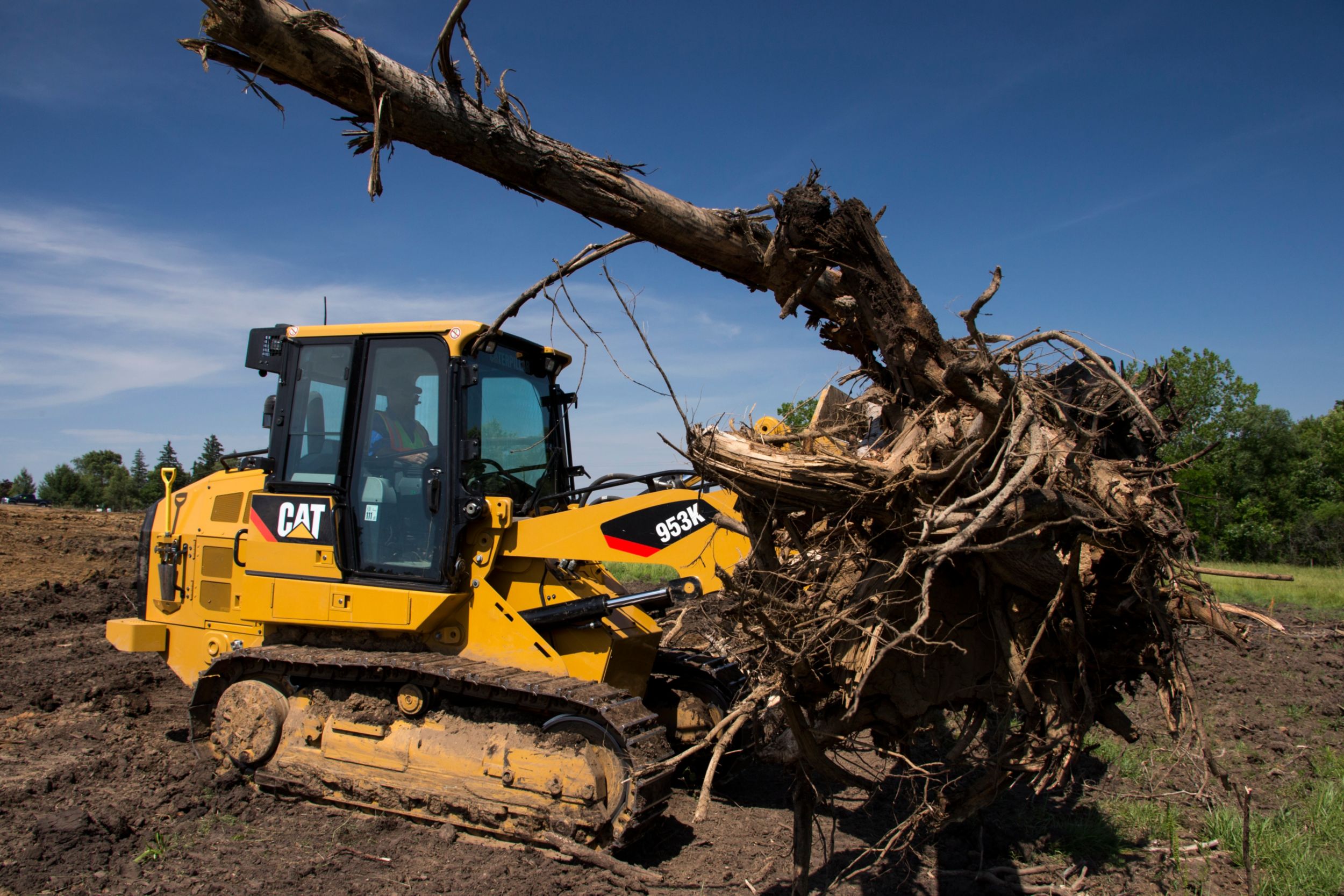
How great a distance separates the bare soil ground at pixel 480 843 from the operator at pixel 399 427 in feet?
7.95

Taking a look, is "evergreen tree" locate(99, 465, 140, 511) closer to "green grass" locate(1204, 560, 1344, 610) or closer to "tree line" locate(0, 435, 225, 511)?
"tree line" locate(0, 435, 225, 511)

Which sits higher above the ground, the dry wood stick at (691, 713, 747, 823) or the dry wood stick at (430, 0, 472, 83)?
the dry wood stick at (430, 0, 472, 83)

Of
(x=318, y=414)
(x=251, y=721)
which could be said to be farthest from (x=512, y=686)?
(x=318, y=414)

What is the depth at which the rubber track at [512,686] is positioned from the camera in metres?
4.52

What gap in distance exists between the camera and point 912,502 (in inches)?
115

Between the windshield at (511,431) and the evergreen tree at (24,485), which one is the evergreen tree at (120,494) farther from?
the windshield at (511,431)

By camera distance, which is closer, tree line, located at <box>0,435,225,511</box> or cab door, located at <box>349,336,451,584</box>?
cab door, located at <box>349,336,451,584</box>

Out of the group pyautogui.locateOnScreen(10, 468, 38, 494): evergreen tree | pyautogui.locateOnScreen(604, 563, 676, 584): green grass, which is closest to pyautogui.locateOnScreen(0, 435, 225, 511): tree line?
pyautogui.locateOnScreen(10, 468, 38, 494): evergreen tree

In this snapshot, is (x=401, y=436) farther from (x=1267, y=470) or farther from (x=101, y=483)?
Result: (x=101, y=483)

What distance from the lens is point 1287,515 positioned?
41938 mm

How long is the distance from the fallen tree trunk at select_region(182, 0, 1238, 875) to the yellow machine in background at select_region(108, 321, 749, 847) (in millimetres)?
1544

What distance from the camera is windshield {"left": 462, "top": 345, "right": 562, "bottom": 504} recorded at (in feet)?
17.4

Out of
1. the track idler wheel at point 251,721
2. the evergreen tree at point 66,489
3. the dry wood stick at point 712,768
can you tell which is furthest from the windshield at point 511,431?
the evergreen tree at point 66,489

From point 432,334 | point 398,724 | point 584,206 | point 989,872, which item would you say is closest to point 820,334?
point 584,206
